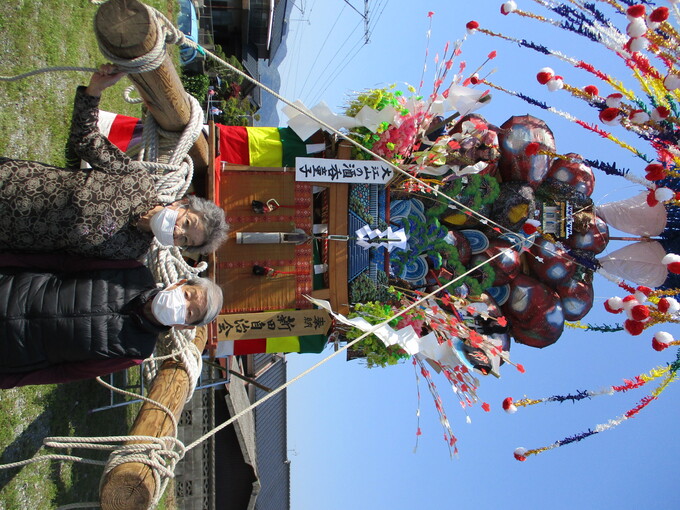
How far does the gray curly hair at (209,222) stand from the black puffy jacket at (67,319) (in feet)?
1.33

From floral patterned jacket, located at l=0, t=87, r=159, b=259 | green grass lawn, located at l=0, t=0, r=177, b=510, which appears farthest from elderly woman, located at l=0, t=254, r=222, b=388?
green grass lawn, located at l=0, t=0, r=177, b=510

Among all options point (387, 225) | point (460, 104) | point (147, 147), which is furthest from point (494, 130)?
point (147, 147)

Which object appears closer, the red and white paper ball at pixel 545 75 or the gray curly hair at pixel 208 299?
the gray curly hair at pixel 208 299

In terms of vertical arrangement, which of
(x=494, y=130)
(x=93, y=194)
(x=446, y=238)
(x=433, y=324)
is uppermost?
(x=494, y=130)

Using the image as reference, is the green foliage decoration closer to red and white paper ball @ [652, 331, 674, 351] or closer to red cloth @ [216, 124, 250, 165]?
red cloth @ [216, 124, 250, 165]

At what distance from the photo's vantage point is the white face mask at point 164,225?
264cm

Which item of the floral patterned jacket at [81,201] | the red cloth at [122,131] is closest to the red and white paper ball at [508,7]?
the floral patterned jacket at [81,201]

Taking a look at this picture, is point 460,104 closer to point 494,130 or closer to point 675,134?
point 494,130

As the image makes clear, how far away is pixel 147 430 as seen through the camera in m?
3.01

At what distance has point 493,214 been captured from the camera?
17.8 ft

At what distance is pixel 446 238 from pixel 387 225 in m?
0.71

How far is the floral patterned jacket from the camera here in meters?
2.66

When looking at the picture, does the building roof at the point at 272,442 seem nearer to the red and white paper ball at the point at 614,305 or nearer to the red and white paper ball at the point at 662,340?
the red and white paper ball at the point at 614,305

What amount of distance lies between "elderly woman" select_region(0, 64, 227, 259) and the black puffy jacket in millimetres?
196
